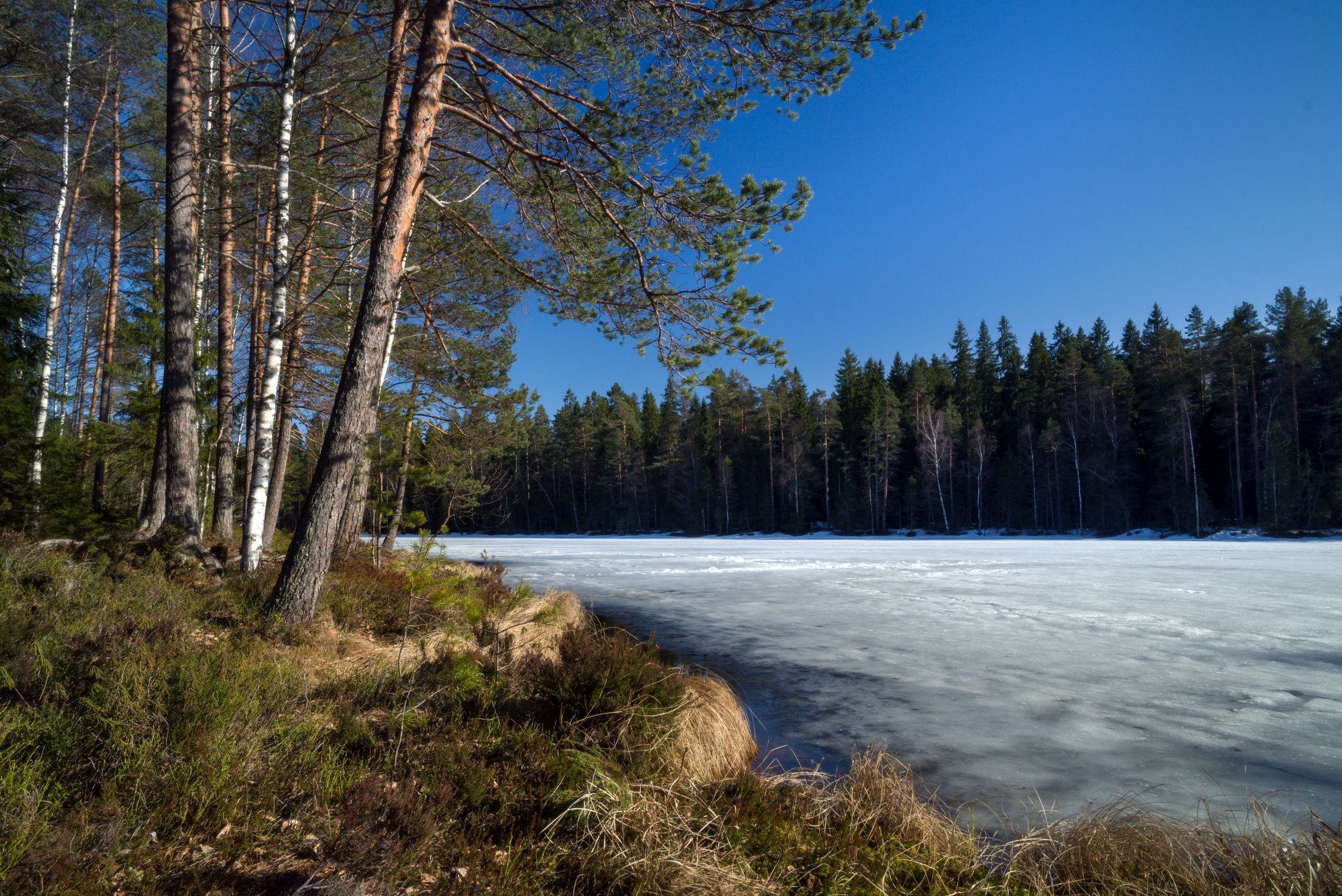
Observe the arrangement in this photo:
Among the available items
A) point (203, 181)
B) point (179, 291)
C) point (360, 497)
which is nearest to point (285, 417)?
point (203, 181)

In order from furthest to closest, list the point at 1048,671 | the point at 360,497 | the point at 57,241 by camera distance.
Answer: the point at 57,241
the point at 360,497
the point at 1048,671

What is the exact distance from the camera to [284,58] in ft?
21.6

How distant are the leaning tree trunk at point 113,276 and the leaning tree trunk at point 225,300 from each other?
8.42 ft

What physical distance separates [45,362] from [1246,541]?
40.5 metres

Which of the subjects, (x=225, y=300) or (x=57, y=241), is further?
(x=57, y=241)

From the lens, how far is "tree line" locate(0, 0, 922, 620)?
5.65 metres

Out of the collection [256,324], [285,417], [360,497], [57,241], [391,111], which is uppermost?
[57,241]

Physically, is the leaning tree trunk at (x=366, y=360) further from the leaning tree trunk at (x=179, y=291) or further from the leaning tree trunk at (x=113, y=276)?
the leaning tree trunk at (x=113, y=276)

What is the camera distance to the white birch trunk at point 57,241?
1032 cm

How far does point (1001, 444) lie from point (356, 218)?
158ft

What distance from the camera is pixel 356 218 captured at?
8.09 m

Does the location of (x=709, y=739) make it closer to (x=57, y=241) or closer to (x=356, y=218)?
(x=356, y=218)

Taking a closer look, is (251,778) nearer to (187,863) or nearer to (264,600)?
(187,863)

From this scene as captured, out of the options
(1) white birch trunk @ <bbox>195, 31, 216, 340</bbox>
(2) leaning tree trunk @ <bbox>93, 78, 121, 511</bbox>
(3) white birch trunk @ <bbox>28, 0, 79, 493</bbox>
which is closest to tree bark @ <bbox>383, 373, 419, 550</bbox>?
(1) white birch trunk @ <bbox>195, 31, 216, 340</bbox>
